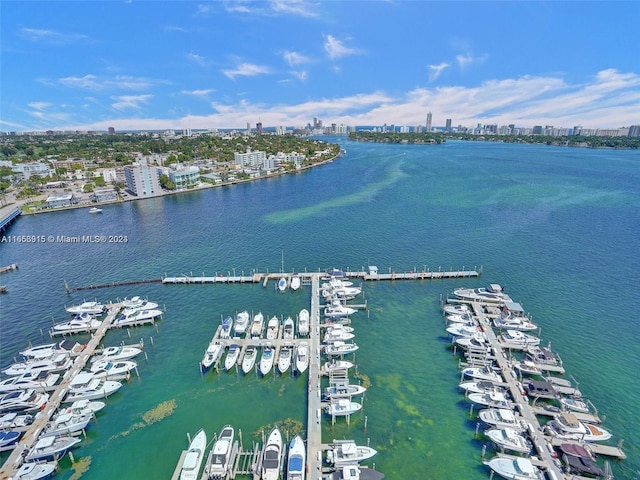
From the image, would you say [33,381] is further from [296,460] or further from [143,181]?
[143,181]

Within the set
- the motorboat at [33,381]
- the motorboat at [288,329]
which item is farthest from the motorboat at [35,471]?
the motorboat at [288,329]

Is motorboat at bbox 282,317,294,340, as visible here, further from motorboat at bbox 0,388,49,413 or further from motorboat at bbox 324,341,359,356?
motorboat at bbox 0,388,49,413

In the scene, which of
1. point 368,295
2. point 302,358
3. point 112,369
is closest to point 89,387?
point 112,369

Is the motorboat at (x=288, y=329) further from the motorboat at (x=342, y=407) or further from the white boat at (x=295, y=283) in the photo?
the motorboat at (x=342, y=407)

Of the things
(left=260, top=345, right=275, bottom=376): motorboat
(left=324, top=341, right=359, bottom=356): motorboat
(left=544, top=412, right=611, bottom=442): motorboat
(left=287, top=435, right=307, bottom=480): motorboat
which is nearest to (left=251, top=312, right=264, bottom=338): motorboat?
(left=260, top=345, right=275, bottom=376): motorboat

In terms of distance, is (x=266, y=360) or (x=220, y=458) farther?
(x=266, y=360)

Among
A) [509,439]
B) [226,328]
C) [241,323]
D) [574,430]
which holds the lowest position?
[509,439]
